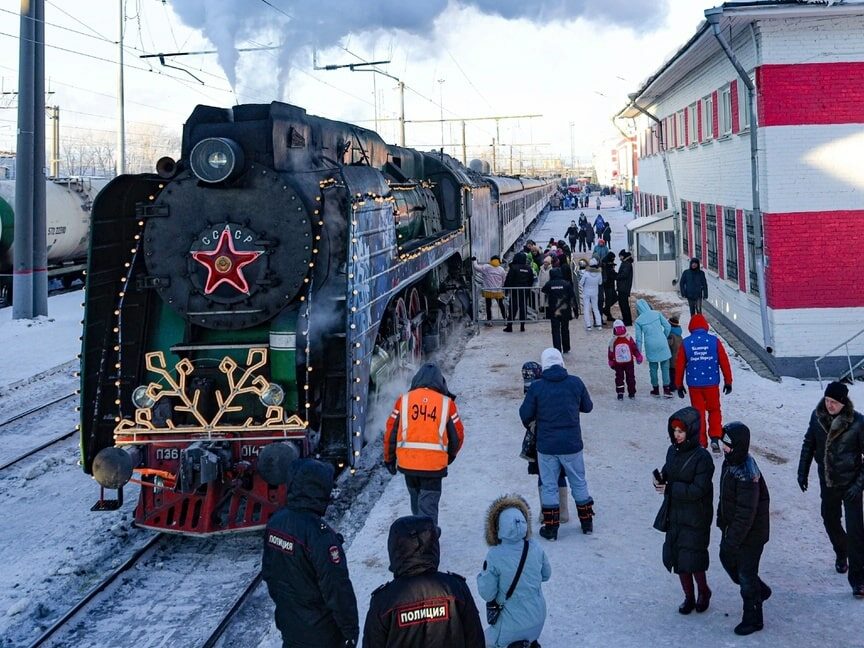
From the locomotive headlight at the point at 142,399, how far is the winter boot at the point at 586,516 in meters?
3.64

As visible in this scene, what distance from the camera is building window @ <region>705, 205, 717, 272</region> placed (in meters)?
17.6

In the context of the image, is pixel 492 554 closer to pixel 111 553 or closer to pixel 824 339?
pixel 111 553

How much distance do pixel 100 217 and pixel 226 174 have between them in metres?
1.24

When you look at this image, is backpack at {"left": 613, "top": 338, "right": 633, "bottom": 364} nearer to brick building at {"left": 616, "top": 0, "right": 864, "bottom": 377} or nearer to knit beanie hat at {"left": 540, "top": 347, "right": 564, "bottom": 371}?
brick building at {"left": 616, "top": 0, "right": 864, "bottom": 377}

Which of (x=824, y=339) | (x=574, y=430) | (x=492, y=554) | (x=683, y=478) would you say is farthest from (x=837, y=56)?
(x=492, y=554)

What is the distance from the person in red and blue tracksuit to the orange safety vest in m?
3.67

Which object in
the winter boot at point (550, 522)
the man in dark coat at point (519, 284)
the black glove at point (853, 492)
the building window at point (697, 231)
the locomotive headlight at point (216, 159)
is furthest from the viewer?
the building window at point (697, 231)

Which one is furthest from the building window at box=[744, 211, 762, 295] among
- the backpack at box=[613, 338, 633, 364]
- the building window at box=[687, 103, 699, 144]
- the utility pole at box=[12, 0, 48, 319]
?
the utility pole at box=[12, 0, 48, 319]

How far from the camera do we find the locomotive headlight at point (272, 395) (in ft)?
23.5

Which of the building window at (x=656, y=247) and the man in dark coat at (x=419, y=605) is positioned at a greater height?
the building window at (x=656, y=247)

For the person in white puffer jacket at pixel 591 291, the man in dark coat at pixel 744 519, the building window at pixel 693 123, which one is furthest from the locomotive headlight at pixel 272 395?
the building window at pixel 693 123

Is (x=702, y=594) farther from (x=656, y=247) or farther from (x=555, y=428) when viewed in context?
(x=656, y=247)

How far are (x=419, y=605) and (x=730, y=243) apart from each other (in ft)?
46.5

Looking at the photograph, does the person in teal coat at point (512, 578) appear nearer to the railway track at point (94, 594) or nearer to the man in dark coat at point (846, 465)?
the man in dark coat at point (846, 465)
